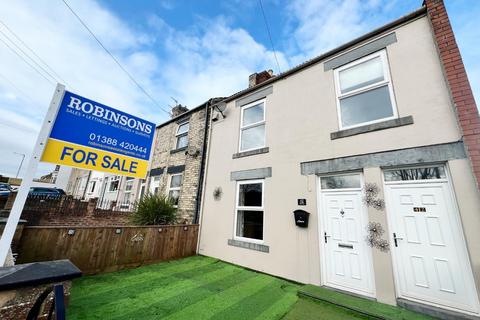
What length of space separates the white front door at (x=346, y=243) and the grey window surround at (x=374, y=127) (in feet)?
4.10

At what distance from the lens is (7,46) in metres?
6.68

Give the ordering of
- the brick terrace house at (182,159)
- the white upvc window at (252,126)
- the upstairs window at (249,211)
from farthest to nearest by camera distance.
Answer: the brick terrace house at (182,159) → the white upvc window at (252,126) → the upstairs window at (249,211)

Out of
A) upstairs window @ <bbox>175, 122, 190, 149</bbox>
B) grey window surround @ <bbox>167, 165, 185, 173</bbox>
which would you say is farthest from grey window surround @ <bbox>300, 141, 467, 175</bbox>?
upstairs window @ <bbox>175, 122, 190, 149</bbox>

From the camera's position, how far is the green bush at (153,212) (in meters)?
6.54

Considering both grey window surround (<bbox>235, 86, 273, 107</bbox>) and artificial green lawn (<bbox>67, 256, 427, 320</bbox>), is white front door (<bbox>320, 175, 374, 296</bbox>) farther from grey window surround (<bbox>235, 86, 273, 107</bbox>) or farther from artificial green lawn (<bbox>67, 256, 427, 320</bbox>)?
grey window surround (<bbox>235, 86, 273, 107</bbox>)

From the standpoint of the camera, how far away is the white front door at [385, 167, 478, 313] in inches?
128

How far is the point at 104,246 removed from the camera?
4.75 meters

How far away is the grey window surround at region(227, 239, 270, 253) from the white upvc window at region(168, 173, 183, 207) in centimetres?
334

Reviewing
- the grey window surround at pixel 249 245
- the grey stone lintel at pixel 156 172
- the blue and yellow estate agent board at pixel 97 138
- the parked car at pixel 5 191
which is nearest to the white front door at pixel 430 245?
the grey window surround at pixel 249 245

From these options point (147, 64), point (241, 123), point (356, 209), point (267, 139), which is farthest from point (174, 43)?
point (356, 209)

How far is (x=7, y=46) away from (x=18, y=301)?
9507 mm

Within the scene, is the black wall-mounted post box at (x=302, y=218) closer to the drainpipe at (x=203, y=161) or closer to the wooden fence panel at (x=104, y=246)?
the wooden fence panel at (x=104, y=246)

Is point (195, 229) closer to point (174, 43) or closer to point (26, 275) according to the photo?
point (26, 275)

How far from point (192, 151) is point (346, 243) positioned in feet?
20.3
